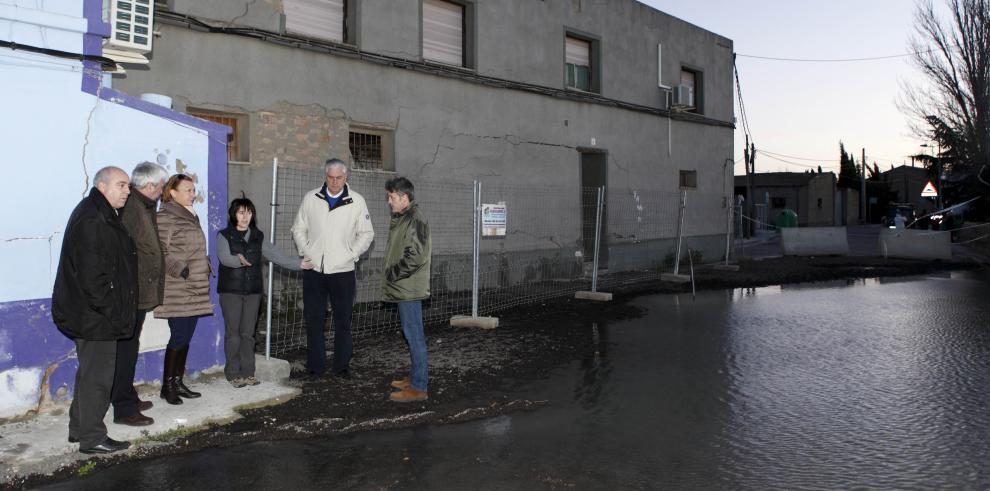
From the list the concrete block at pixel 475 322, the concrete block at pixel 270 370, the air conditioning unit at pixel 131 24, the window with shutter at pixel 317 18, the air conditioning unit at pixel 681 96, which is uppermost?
the air conditioning unit at pixel 681 96

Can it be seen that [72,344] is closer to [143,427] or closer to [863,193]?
[143,427]

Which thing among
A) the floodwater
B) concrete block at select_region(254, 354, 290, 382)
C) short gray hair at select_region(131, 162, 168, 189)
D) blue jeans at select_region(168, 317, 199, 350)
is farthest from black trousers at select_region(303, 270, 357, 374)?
the floodwater

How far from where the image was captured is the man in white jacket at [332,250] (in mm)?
6211

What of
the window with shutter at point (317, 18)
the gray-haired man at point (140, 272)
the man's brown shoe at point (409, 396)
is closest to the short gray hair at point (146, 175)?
the gray-haired man at point (140, 272)

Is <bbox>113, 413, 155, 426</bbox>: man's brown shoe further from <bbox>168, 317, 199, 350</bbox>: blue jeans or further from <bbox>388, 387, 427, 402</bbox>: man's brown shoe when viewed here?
<bbox>388, 387, 427, 402</bbox>: man's brown shoe

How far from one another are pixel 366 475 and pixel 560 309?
7.09m

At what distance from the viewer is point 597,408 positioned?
221 inches

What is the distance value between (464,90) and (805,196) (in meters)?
50.6

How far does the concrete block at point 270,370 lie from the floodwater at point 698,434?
1634mm

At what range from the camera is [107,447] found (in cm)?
442

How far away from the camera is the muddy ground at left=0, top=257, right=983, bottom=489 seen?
4.89 m

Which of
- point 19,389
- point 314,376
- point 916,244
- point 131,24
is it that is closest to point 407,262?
point 314,376

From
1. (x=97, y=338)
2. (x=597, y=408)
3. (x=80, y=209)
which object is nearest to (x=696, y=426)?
(x=597, y=408)

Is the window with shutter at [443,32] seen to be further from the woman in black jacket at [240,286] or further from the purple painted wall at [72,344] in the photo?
the woman in black jacket at [240,286]
